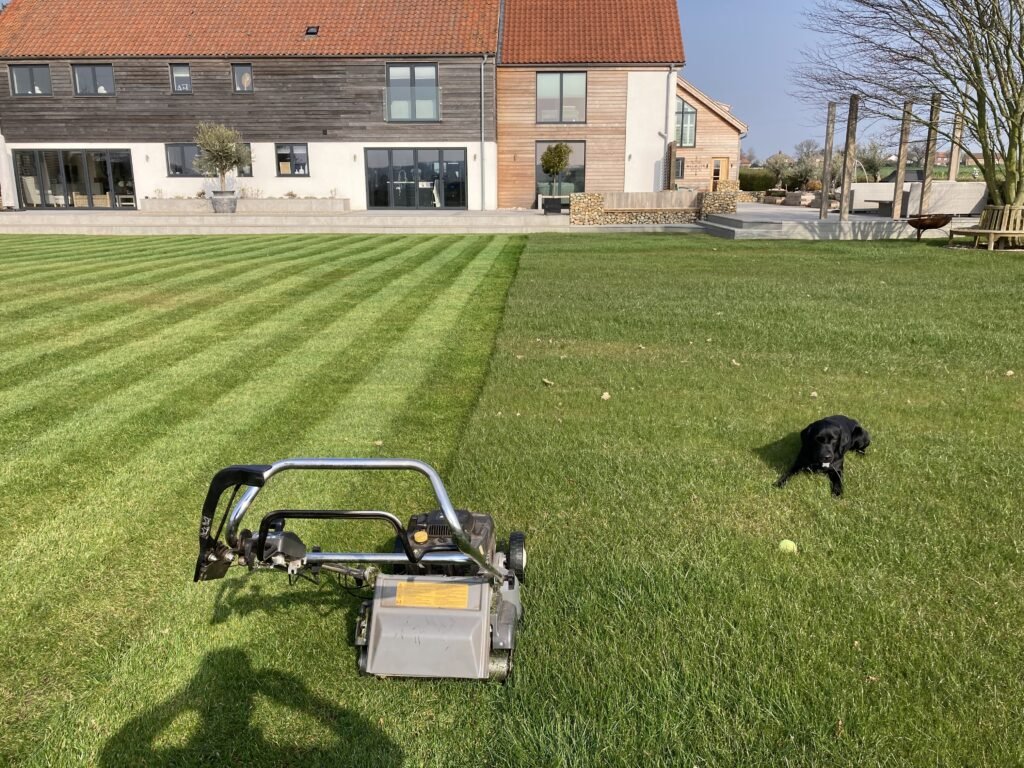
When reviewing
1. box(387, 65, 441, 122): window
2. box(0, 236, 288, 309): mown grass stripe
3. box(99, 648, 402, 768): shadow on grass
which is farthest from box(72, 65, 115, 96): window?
box(99, 648, 402, 768): shadow on grass

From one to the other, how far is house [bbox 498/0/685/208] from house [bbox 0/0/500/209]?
3.85ft

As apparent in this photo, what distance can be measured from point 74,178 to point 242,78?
29.3 ft

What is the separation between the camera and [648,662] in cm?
284

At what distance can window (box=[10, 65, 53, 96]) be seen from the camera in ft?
101

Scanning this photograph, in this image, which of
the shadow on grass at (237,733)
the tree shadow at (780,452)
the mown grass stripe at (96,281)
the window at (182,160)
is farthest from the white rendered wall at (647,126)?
the shadow on grass at (237,733)

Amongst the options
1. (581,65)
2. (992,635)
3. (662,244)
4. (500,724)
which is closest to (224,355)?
(500,724)

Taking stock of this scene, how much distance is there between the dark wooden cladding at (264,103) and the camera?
30547mm

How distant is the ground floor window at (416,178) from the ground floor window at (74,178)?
1067 cm

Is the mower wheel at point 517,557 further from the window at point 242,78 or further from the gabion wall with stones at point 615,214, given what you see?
the window at point 242,78

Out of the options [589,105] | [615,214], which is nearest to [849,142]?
[615,214]

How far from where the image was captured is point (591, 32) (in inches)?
1273

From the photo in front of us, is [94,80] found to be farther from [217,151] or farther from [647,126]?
[647,126]

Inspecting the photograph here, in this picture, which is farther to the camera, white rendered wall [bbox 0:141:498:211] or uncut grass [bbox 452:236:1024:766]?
white rendered wall [bbox 0:141:498:211]

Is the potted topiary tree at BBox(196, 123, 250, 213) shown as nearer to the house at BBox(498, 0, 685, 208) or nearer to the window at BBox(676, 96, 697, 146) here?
the house at BBox(498, 0, 685, 208)
